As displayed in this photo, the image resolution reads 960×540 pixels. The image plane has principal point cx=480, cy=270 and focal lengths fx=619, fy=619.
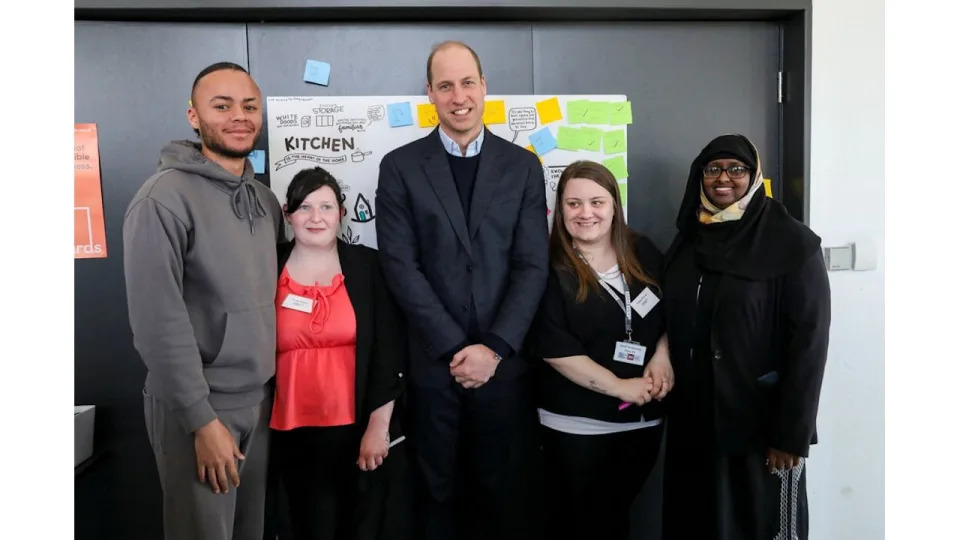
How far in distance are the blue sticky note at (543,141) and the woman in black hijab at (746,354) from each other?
629 millimetres

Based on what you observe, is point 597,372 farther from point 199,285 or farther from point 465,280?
point 199,285

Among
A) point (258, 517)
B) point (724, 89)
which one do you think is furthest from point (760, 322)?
point (258, 517)

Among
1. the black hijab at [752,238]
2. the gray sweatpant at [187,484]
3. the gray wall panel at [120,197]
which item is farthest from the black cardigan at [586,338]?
the gray wall panel at [120,197]

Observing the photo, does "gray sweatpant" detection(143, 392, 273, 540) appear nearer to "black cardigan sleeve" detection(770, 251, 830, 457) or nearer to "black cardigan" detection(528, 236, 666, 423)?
"black cardigan" detection(528, 236, 666, 423)

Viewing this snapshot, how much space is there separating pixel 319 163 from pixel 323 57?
0.40 m

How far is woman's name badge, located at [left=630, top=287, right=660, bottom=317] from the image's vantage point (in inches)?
76.6

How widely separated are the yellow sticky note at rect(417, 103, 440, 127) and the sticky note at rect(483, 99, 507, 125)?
19 cm

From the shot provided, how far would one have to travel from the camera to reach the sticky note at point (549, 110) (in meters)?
2.37

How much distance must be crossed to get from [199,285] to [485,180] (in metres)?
0.87

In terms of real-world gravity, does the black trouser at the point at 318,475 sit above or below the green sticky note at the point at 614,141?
below

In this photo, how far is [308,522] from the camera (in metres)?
1.86

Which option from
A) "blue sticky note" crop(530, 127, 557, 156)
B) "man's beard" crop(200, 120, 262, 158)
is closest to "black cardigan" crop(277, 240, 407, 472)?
"man's beard" crop(200, 120, 262, 158)

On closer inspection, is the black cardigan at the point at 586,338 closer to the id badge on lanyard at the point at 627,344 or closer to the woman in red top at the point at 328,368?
the id badge on lanyard at the point at 627,344

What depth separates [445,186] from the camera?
6.25ft
